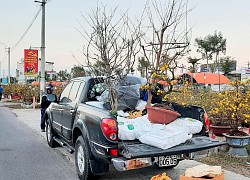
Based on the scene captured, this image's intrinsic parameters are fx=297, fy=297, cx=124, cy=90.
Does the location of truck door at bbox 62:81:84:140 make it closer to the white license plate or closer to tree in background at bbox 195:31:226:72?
the white license plate

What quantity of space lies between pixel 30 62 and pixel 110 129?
63.9 ft

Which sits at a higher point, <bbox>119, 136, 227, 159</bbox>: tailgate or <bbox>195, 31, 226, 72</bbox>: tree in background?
<bbox>195, 31, 226, 72</bbox>: tree in background

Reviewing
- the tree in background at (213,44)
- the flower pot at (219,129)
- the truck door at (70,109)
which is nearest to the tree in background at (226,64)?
the tree in background at (213,44)

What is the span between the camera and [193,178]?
3932 millimetres

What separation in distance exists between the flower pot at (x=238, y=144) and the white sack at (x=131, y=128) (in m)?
2.51

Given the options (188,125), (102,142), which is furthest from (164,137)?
(102,142)

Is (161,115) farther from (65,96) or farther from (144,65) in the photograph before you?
(144,65)

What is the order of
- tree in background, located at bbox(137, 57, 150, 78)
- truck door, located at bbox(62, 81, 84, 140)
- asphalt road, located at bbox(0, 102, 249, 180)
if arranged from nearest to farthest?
asphalt road, located at bbox(0, 102, 249, 180)
truck door, located at bbox(62, 81, 84, 140)
tree in background, located at bbox(137, 57, 150, 78)

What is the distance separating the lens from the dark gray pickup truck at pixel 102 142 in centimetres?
394

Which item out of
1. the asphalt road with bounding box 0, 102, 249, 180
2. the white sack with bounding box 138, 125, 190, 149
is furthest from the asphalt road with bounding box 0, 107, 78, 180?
the white sack with bounding box 138, 125, 190, 149

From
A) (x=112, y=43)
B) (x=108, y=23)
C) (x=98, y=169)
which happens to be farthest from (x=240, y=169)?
(x=108, y=23)

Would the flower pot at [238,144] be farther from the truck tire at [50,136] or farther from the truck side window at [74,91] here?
the truck tire at [50,136]

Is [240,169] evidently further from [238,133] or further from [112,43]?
[112,43]

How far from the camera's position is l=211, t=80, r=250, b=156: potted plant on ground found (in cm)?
607
